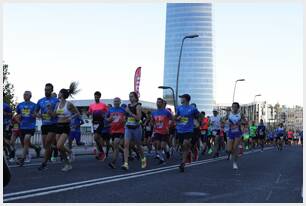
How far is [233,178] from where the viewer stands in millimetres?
9938

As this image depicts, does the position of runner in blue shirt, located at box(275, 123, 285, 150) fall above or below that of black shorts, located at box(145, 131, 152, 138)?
below

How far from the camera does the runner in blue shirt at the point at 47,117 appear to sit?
10820mm

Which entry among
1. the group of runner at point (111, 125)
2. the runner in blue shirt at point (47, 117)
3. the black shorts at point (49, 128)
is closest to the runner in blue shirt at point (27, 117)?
the group of runner at point (111, 125)

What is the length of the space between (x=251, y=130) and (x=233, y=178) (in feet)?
68.4

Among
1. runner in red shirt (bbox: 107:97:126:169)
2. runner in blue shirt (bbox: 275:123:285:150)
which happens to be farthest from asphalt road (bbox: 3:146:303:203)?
runner in blue shirt (bbox: 275:123:285:150)

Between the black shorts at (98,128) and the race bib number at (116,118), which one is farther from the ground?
the race bib number at (116,118)

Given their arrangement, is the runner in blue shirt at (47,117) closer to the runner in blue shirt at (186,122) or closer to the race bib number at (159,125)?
the runner in blue shirt at (186,122)

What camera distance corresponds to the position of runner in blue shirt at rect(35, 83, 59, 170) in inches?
426

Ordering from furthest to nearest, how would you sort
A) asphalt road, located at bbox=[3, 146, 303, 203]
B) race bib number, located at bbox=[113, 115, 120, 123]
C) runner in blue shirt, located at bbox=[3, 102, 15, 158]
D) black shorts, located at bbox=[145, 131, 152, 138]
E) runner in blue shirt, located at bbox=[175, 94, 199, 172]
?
black shorts, located at bbox=[145, 131, 152, 138]
runner in blue shirt, located at bbox=[3, 102, 15, 158]
race bib number, located at bbox=[113, 115, 120, 123]
runner in blue shirt, located at bbox=[175, 94, 199, 172]
asphalt road, located at bbox=[3, 146, 303, 203]

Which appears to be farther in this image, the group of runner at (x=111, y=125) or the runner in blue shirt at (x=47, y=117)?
the group of runner at (x=111, y=125)

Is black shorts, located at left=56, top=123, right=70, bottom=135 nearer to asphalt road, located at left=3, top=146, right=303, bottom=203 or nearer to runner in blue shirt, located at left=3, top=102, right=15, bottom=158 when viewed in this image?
asphalt road, located at left=3, top=146, right=303, bottom=203

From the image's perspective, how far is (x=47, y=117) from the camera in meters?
11.5

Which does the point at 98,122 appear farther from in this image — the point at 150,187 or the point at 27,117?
the point at 150,187

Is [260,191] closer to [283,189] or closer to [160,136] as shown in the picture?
[283,189]
